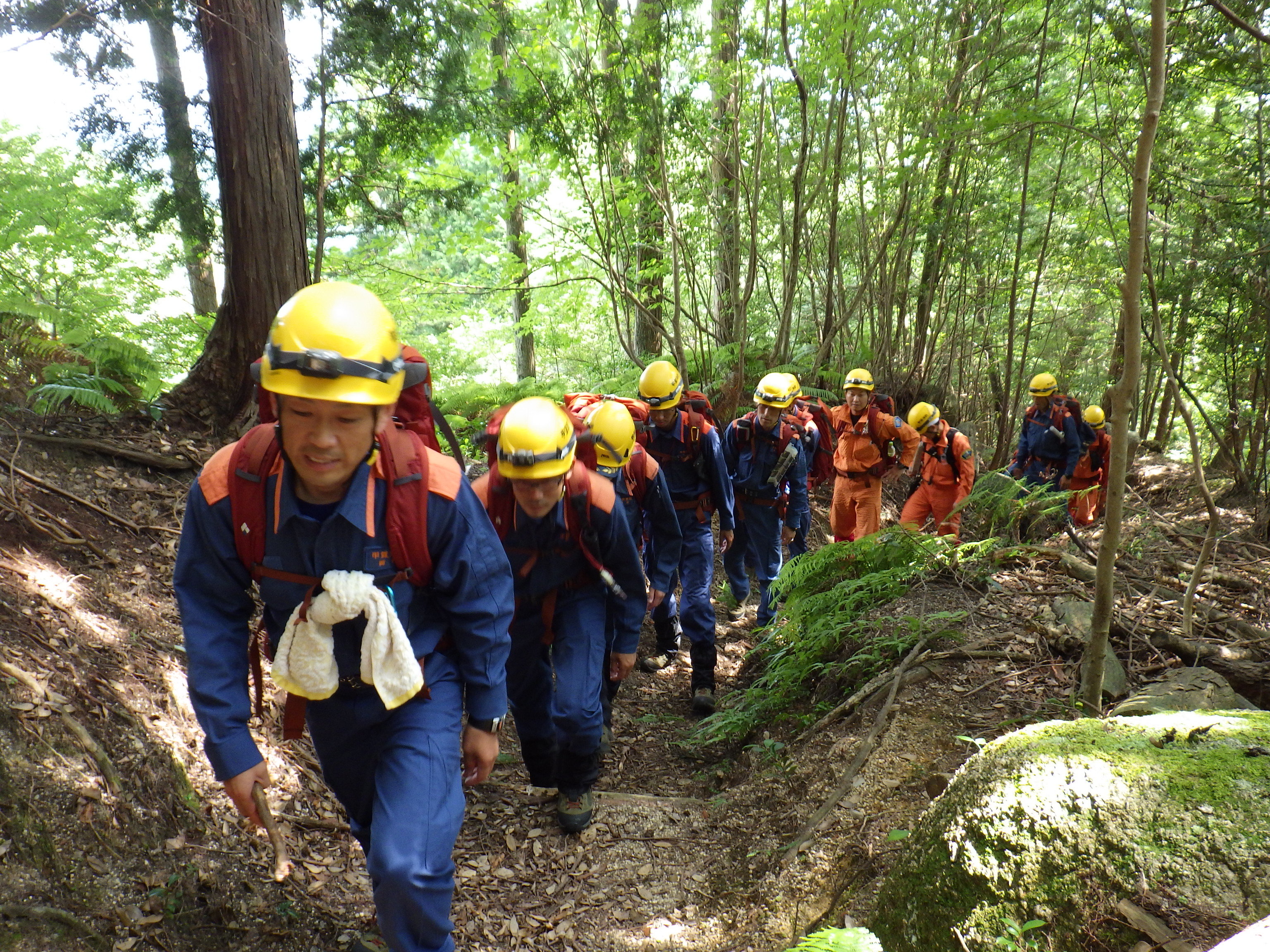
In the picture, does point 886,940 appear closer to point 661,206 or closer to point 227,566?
point 227,566

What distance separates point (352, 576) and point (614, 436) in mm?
2864

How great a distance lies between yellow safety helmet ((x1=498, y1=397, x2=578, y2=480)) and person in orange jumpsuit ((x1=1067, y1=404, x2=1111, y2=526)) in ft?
33.2

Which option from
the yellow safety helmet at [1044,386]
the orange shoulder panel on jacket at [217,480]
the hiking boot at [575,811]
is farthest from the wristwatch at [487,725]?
the yellow safety helmet at [1044,386]

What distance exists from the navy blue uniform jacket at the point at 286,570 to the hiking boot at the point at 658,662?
183 inches

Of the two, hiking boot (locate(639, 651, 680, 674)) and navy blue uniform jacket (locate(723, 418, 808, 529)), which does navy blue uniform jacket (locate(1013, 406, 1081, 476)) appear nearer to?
navy blue uniform jacket (locate(723, 418, 808, 529))

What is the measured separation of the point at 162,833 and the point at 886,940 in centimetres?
275

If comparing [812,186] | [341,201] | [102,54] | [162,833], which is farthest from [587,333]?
[162,833]

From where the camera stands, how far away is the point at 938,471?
9.21 m

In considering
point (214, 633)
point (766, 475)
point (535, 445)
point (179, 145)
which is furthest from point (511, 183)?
point (214, 633)

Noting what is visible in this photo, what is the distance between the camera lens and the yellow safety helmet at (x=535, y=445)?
3541 millimetres

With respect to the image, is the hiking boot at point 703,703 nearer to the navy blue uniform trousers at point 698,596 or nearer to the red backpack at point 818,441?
the navy blue uniform trousers at point 698,596

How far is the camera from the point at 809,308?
1617 centimetres

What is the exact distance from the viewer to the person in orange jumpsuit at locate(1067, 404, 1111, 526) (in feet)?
37.4

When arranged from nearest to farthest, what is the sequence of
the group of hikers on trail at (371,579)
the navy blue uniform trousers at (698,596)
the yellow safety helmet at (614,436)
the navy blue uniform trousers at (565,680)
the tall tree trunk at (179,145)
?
the group of hikers on trail at (371,579), the navy blue uniform trousers at (565,680), the yellow safety helmet at (614,436), the navy blue uniform trousers at (698,596), the tall tree trunk at (179,145)
